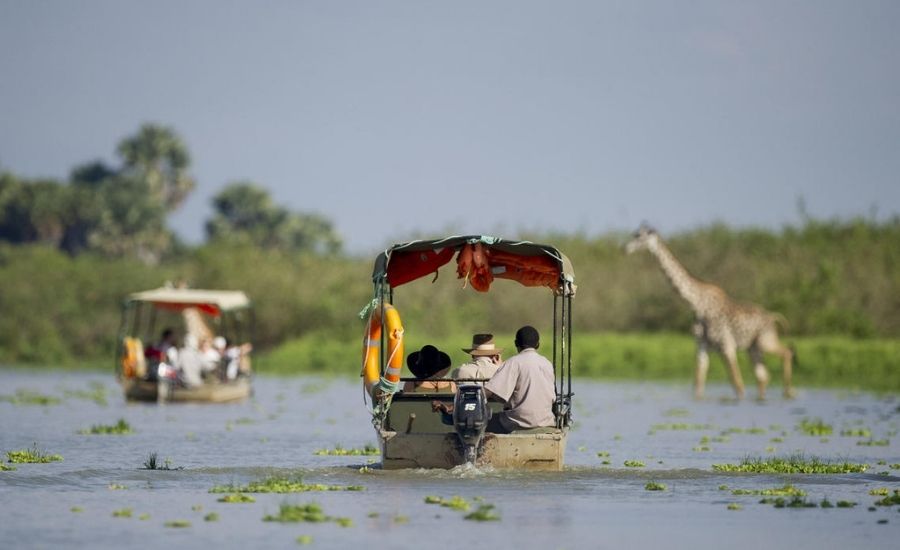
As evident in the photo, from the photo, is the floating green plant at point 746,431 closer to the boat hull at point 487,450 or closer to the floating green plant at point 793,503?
the boat hull at point 487,450

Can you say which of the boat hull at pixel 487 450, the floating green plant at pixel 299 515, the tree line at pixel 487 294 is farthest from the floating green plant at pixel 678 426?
the tree line at pixel 487 294

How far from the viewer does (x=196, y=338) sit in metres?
42.1

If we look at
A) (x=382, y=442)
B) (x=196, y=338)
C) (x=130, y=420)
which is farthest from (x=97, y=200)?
(x=382, y=442)

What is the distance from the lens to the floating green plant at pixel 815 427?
29.4 meters

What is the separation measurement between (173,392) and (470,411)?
67.7ft

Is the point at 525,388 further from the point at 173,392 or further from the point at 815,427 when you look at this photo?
the point at 173,392

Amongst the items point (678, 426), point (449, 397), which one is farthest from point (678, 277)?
point (449, 397)

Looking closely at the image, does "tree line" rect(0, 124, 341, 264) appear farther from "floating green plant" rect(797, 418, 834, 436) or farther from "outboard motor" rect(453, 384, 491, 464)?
"outboard motor" rect(453, 384, 491, 464)

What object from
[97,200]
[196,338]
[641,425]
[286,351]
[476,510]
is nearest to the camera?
[476,510]

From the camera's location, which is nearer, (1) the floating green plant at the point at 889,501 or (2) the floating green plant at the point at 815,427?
(1) the floating green plant at the point at 889,501

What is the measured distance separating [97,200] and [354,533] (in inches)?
3076

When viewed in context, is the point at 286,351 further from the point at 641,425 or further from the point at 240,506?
the point at 240,506

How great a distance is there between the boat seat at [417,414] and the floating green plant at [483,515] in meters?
4.04

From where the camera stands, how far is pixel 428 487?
18.7 metres
